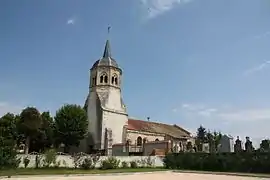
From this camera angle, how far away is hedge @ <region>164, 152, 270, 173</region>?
99.0 ft

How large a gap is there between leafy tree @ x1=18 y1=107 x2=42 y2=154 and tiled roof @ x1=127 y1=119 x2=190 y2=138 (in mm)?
17656

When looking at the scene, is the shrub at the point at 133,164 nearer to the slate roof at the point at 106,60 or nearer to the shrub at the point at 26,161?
the shrub at the point at 26,161

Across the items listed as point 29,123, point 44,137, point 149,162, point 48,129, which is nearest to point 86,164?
point 149,162

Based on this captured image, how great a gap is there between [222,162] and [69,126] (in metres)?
28.7

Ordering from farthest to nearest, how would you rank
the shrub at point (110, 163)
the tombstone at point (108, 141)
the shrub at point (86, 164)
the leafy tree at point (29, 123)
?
1. the tombstone at point (108, 141)
2. the leafy tree at point (29, 123)
3. the shrub at point (110, 163)
4. the shrub at point (86, 164)

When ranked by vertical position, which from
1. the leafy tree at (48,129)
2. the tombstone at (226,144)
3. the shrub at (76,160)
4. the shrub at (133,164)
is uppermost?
the leafy tree at (48,129)

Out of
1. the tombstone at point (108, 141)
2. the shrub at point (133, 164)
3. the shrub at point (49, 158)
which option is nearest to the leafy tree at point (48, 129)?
the tombstone at point (108, 141)

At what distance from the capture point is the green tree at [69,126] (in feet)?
178

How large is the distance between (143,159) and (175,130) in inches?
1399

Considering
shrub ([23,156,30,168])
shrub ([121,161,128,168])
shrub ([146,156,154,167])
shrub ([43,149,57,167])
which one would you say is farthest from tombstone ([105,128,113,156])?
shrub ([23,156,30,168])

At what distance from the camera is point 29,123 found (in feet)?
173

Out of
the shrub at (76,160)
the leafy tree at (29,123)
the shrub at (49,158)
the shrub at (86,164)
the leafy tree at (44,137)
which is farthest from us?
the leafy tree at (44,137)

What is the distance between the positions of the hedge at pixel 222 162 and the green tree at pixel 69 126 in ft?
65.3

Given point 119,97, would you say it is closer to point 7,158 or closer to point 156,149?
point 156,149
